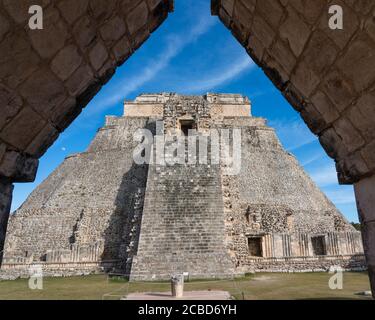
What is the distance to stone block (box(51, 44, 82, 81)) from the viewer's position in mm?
2334

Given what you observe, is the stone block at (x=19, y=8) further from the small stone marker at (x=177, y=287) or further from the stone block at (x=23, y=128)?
the small stone marker at (x=177, y=287)

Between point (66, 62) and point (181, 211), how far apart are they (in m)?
10.6

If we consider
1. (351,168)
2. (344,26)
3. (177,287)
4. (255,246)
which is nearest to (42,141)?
(344,26)

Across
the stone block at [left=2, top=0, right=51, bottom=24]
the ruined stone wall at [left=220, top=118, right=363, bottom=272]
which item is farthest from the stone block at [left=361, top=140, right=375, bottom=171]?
the ruined stone wall at [left=220, top=118, right=363, bottom=272]

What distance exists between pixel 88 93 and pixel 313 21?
6.06ft

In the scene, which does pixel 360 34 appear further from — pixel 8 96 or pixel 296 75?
pixel 8 96

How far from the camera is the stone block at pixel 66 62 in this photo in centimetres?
233

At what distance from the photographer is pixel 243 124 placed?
3247cm

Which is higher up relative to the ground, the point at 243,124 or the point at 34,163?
the point at 243,124

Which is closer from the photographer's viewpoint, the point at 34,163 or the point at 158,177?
the point at 34,163

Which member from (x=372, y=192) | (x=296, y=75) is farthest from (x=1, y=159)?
(x=372, y=192)

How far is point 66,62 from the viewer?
7.92 feet

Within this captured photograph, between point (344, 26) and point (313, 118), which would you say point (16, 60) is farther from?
point (313, 118)
